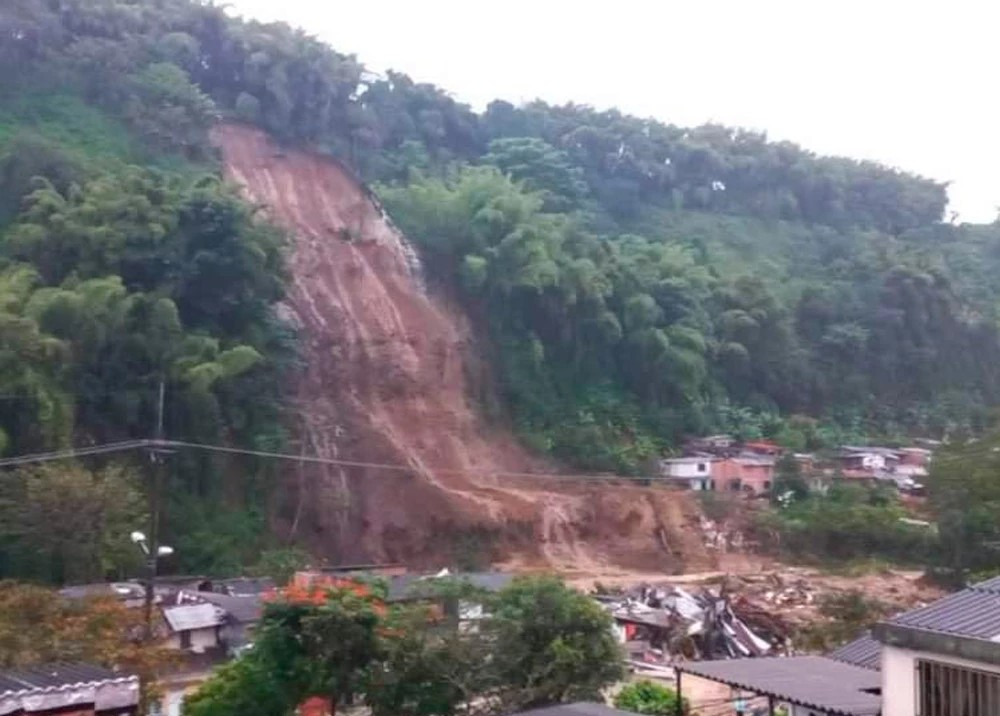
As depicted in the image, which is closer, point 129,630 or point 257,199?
point 129,630

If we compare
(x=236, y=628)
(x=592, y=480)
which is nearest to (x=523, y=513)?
(x=592, y=480)

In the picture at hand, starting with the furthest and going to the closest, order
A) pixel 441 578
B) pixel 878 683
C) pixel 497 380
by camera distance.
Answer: pixel 497 380 → pixel 441 578 → pixel 878 683

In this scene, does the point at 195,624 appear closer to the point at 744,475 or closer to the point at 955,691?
the point at 955,691

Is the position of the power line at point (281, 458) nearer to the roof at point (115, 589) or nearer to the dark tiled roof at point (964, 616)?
the roof at point (115, 589)

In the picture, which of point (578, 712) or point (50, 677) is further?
point (50, 677)

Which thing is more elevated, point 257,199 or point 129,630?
point 257,199

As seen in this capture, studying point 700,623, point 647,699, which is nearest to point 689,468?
point 700,623

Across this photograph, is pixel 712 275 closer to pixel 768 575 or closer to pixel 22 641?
pixel 768 575

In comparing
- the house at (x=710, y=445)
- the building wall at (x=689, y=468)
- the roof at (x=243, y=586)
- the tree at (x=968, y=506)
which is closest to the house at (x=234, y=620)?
the roof at (x=243, y=586)
